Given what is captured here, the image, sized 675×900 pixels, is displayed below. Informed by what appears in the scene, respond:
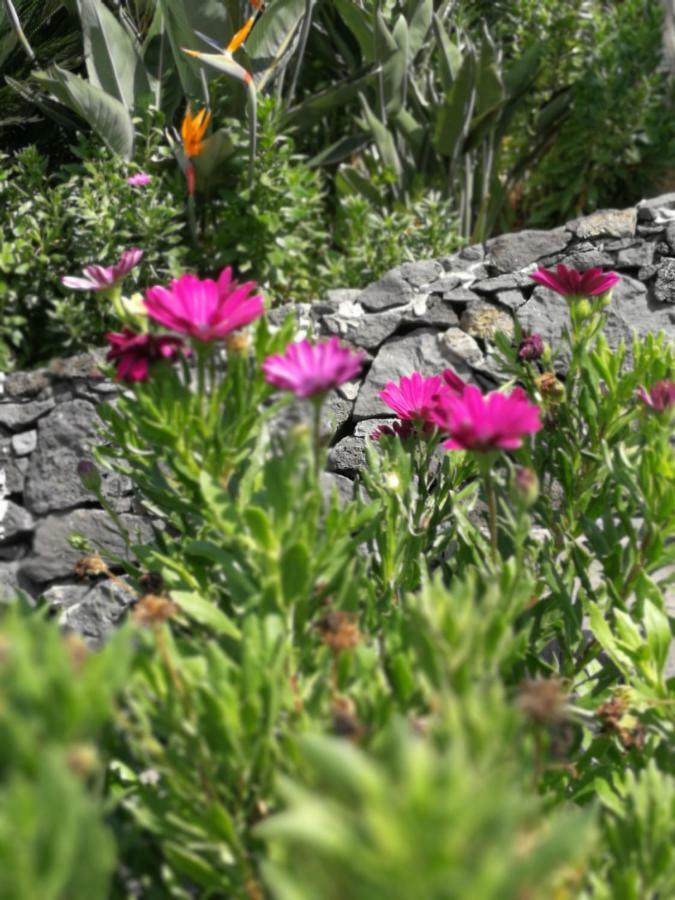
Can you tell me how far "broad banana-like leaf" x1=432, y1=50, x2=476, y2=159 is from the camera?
4000 mm

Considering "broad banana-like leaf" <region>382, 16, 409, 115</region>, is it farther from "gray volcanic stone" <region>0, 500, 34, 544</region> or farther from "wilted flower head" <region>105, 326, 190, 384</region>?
"wilted flower head" <region>105, 326, 190, 384</region>

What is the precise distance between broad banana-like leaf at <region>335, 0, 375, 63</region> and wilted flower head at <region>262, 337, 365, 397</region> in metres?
3.23

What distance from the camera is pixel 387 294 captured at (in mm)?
3205

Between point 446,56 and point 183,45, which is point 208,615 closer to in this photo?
point 183,45

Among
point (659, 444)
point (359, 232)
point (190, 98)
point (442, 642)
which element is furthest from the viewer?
point (359, 232)

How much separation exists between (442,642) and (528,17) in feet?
16.0

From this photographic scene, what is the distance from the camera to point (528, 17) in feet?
16.5

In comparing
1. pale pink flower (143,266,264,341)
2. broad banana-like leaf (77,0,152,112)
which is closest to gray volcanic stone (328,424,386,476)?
broad banana-like leaf (77,0,152,112)

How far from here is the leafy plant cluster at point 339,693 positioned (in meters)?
0.67

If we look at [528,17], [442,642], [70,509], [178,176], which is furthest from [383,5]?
[442,642]

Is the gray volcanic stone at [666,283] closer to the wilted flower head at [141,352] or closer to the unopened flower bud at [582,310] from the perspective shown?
the unopened flower bud at [582,310]

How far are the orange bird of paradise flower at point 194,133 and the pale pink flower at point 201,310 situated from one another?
7.51ft

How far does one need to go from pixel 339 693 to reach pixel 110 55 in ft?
10.0

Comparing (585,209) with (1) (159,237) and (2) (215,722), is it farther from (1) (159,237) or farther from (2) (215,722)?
(2) (215,722)
